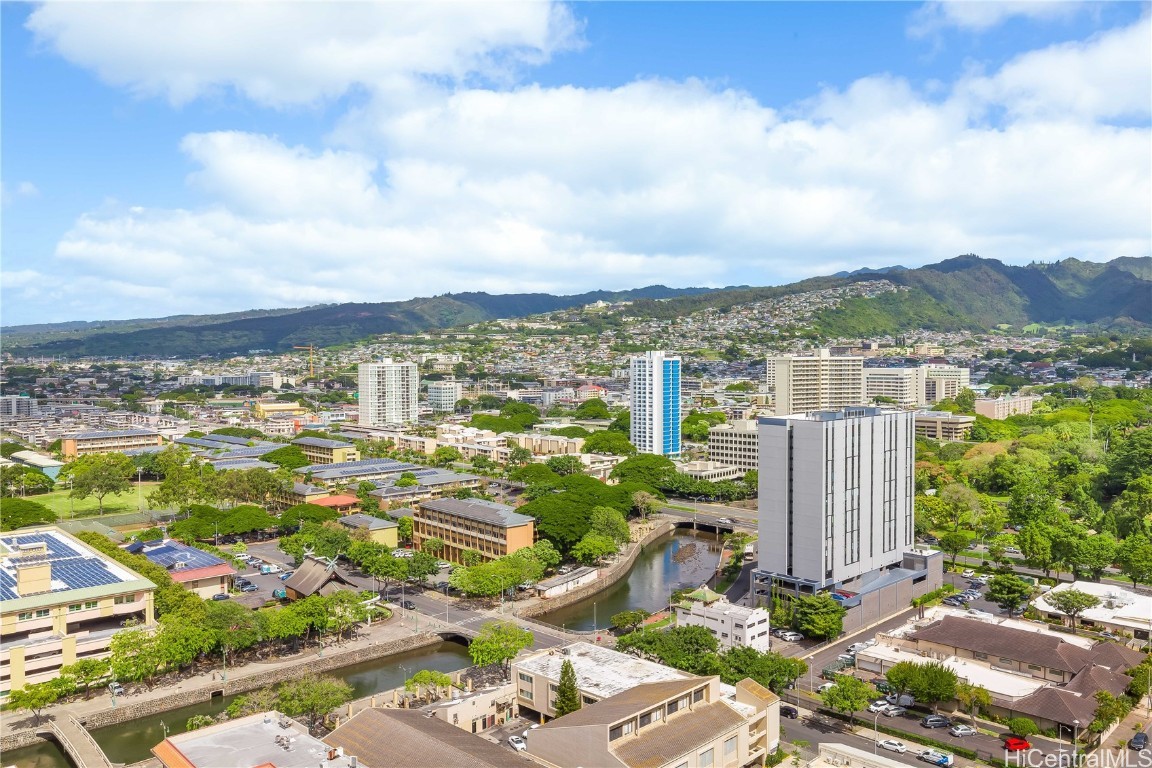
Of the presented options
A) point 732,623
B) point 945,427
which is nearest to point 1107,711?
point 732,623

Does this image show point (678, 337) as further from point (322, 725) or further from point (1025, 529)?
point (322, 725)

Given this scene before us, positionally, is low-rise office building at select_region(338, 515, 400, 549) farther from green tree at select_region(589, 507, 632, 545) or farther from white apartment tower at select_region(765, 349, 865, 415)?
white apartment tower at select_region(765, 349, 865, 415)

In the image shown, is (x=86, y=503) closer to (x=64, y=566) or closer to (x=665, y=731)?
(x=64, y=566)

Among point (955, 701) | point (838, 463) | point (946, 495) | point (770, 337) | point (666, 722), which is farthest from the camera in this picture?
point (770, 337)

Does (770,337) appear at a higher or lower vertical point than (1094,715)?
higher

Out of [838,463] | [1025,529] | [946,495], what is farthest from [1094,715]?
[946,495]

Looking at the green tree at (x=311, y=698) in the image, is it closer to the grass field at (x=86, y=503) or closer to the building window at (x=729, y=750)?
the building window at (x=729, y=750)
